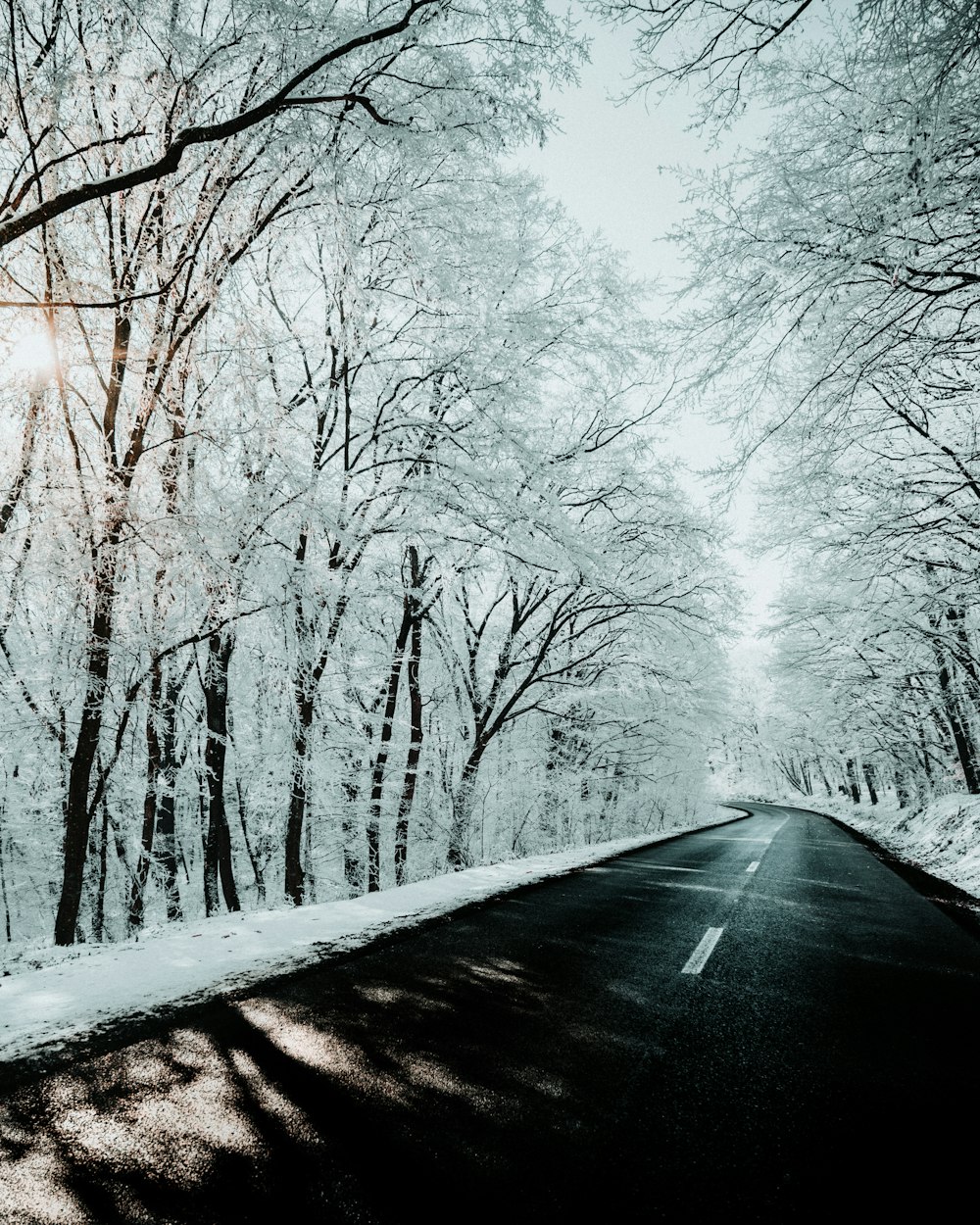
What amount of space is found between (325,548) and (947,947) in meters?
8.62

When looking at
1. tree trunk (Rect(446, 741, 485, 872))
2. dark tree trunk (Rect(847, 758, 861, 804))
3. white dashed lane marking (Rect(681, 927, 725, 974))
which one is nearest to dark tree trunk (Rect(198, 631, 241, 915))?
tree trunk (Rect(446, 741, 485, 872))

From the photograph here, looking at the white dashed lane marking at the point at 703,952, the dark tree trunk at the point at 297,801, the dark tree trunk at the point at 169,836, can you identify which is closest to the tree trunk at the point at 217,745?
the dark tree trunk at the point at 297,801

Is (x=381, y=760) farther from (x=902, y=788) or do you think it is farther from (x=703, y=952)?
(x=902, y=788)

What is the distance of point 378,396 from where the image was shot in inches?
388

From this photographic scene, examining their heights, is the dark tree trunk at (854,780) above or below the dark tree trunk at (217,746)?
below

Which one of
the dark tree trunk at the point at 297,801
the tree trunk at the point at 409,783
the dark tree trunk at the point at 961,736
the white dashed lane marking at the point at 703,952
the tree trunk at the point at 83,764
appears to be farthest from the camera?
the dark tree trunk at the point at 961,736

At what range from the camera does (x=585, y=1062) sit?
2855 millimetres

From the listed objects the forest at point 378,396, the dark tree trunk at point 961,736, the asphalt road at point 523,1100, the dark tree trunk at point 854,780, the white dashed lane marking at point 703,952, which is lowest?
the dark tree trunk at point 854,780

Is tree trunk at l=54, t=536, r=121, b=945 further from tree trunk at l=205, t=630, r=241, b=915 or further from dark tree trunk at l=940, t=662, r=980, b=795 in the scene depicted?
dark tree trunk at l=940, t=662, r=980, b=795

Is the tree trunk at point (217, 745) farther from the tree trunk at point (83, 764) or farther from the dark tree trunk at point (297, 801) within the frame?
the tree trunk at point (83, 764)

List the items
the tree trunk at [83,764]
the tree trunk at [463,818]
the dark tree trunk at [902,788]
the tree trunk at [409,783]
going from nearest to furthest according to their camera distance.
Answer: the tree trunk at [83,764] → the tree trunk at [409,783] → the tree trunk at [463,818] → the dark tree trunk at [902,788]

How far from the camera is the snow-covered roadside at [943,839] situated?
31.7 ft

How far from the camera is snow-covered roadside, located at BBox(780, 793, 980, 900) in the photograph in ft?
31.7

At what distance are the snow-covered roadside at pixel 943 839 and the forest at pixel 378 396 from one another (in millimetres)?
3185
